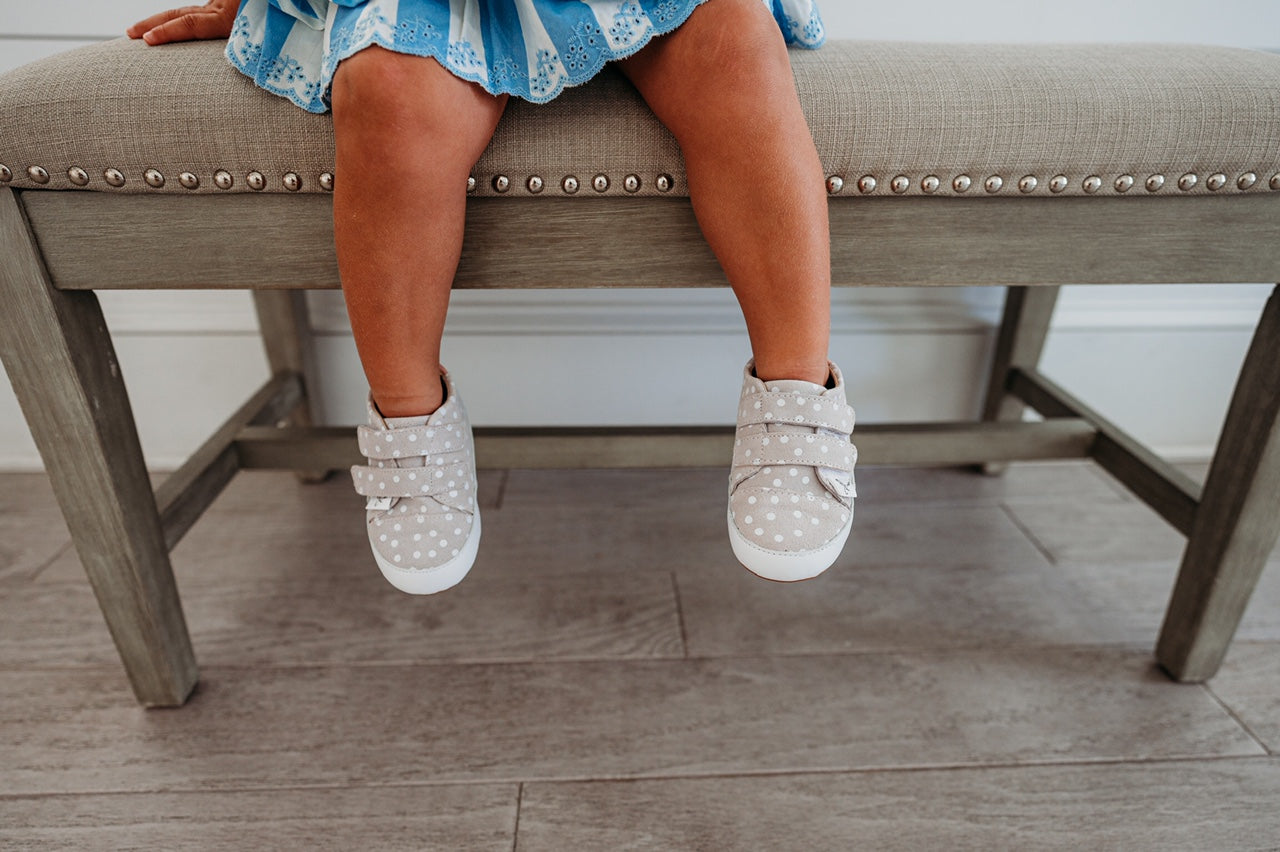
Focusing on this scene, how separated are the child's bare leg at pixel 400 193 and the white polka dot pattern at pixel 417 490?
0.04 meters

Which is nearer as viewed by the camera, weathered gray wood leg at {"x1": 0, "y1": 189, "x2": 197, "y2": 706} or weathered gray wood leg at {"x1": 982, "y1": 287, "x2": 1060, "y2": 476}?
weathered gray wood leg at {"x1": 0, "y1": 189, "x2": 197, "y2": 706}

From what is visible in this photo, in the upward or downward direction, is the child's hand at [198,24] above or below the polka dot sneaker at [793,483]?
above

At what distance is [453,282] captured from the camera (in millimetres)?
552

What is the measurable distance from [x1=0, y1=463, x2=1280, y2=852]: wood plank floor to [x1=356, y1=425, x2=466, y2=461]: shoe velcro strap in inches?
9.8

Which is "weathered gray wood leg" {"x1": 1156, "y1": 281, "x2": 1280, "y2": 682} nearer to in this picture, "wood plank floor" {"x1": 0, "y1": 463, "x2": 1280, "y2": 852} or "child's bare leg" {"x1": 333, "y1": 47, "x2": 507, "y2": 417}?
"wood plank floor" {"x1": 0, "y1": 463, "x2": 1280, "y2": 852}

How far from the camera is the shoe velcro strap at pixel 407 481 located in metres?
0.55

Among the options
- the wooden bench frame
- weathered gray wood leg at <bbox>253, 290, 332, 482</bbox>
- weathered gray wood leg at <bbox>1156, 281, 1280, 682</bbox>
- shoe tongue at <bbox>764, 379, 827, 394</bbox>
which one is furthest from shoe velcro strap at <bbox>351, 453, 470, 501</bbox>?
weathered gray wood leg at <bbox>1156, 281, 1280, 682</bbox>

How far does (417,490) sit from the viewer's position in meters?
0.55

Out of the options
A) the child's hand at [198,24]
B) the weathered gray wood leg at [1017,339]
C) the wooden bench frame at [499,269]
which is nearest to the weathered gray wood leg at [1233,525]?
the wooden bench frame at [499,269]

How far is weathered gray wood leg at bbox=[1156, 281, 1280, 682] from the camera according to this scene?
627mm

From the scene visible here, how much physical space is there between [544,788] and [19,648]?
53cm

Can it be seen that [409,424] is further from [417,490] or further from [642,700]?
[642,700]

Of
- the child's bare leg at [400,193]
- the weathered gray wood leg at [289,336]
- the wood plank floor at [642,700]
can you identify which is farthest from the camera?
the weathered gray wood leg at [289,336]

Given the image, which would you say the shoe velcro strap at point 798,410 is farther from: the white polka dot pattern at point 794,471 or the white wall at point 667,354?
the white wall at point 667,354
